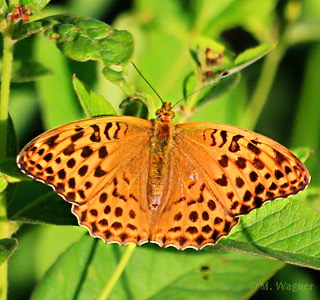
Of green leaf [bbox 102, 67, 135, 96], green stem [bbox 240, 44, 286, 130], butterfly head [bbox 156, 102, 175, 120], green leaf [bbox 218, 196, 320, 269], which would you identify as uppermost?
green leaf [bbox 102, 67, 135, 96]

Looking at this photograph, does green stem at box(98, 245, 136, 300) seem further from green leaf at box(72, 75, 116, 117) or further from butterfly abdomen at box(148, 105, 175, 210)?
green leaf at box(72, 75, 116, 117)

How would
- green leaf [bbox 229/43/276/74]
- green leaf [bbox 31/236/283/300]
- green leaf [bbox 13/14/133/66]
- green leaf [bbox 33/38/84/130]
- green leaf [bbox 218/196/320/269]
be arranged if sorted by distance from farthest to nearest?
green leaf [bbox 33/38/84/130] < green leaf [bbox 31/236/283/300] < green leaf [bbox 229/43/276/74] < green leaf [bbox 218/196/320/269] < green leaf [bbox 13/14/133/66]

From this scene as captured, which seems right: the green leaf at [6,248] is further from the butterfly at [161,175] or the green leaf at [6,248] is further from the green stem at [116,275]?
the green stem at [116,275]

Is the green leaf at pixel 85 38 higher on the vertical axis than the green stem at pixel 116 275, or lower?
higher

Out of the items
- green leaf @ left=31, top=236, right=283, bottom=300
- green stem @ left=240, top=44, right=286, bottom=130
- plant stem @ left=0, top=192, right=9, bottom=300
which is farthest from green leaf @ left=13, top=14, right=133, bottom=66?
green stem @ left=240, top=44, right=286, bottom=130

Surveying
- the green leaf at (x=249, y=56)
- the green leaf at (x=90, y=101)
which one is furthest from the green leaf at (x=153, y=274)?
the green leaf at (x=249, y=56)

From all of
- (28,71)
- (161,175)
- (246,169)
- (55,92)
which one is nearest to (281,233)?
(246,169)
